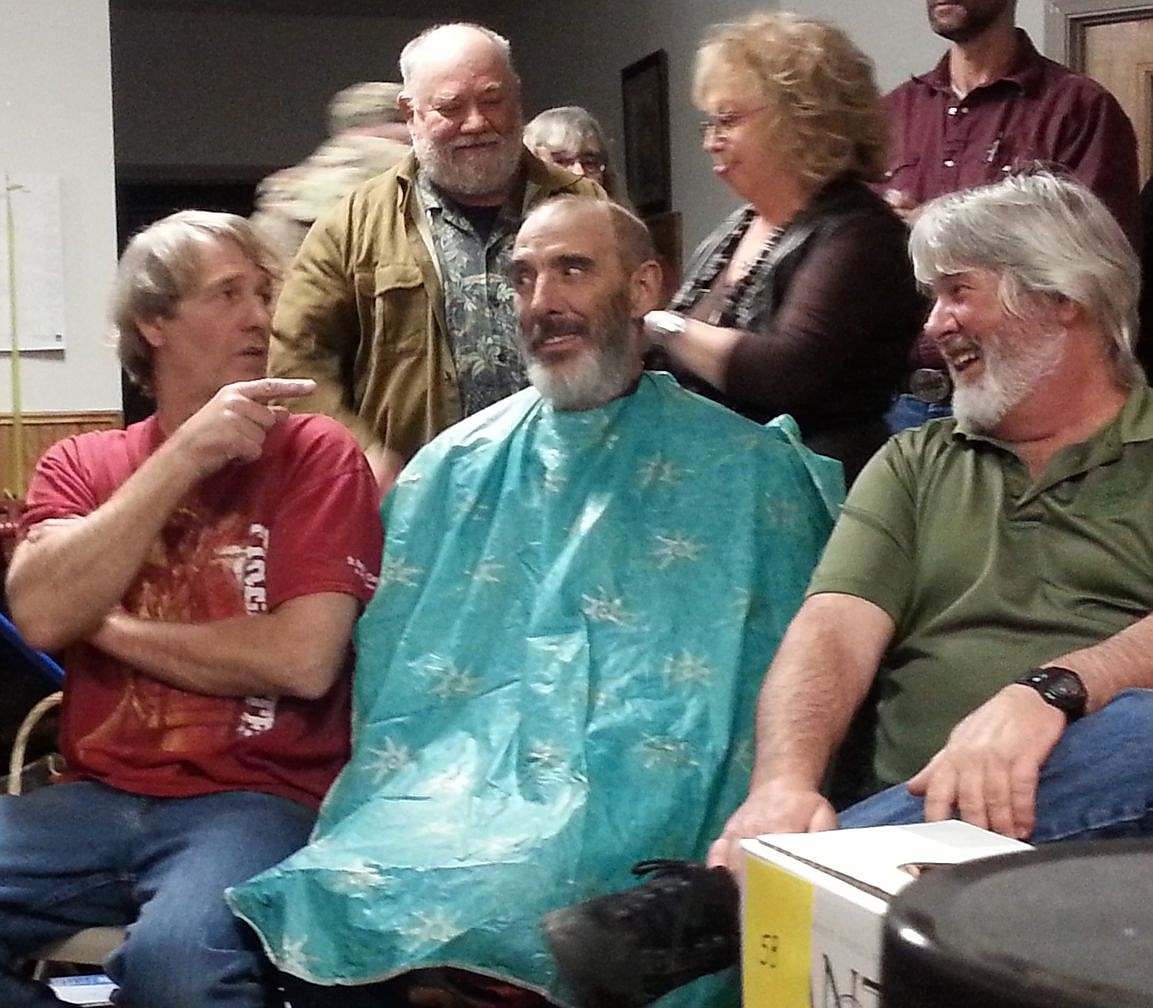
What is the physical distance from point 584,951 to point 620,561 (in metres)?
0.66

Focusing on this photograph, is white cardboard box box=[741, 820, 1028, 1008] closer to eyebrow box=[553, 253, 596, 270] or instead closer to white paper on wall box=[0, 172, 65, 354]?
eyebrow box=[553, 253, 596, 270]

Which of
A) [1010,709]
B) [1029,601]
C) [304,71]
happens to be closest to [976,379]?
[1029,601]

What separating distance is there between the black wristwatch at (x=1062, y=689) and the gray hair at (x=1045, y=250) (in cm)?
45

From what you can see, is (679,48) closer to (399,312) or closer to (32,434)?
(32,434)

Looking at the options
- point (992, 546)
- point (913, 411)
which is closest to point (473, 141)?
point (913, 411)

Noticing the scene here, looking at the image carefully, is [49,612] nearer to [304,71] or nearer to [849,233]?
[849,233]

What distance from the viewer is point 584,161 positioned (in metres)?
3.34

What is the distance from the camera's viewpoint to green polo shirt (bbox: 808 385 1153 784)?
183cm

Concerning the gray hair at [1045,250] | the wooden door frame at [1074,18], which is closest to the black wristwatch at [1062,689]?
the gray hair at [1045,250]

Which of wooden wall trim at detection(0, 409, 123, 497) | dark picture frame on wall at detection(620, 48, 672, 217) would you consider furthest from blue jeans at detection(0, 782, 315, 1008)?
dark picture frame on wall at detection(620, 48, 672, 217)

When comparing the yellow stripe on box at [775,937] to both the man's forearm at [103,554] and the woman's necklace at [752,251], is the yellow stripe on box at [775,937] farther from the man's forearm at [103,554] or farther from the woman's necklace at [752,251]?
the woman's necklace at [752,251]

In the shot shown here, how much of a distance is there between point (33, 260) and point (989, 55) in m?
2.64

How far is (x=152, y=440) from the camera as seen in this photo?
216 centimetres

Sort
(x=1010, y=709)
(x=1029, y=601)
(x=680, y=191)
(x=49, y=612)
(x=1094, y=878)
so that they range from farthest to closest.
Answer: (x=680, y=191)
(x=49, y=612)
(x=1029, y=601)
(x=1010, y=709)
(x=1094, y=878)
